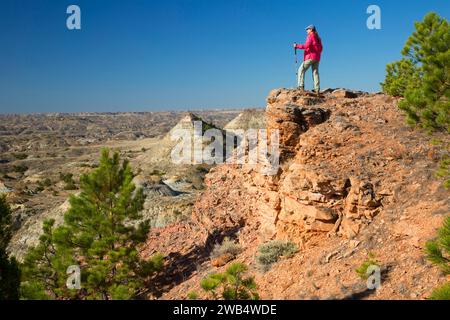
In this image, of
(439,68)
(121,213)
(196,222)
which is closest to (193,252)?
(196,222)

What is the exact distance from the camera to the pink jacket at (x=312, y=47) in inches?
441

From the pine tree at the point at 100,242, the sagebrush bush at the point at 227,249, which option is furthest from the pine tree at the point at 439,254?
the pine tree at the point at 100,242

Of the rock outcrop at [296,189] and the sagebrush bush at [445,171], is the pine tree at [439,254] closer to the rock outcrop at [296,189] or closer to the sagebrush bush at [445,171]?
the sagebrush bush at [445,171]

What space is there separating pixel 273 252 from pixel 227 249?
239 cm

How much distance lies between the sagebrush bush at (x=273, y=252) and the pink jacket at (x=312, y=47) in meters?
5.71

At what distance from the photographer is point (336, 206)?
29.3 ft

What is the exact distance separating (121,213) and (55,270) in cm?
304

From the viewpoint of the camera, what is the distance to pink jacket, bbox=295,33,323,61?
1121 cm

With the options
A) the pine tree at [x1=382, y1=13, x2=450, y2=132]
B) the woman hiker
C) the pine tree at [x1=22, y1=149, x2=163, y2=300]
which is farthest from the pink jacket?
the pine tree at [x1=22, y1=149, x2=163, y2=300]

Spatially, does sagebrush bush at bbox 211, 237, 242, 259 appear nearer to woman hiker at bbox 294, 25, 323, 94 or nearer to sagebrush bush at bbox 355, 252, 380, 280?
sagebrush bush at bbox 355, 252, 380, 280

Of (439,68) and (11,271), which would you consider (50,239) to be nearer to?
(11,271)

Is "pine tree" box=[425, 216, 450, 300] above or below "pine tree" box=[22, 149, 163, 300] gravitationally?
above

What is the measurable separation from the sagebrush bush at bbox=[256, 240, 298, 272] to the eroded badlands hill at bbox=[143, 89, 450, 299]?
207 mm

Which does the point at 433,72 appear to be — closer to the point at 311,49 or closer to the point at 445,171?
the point at 445,171
